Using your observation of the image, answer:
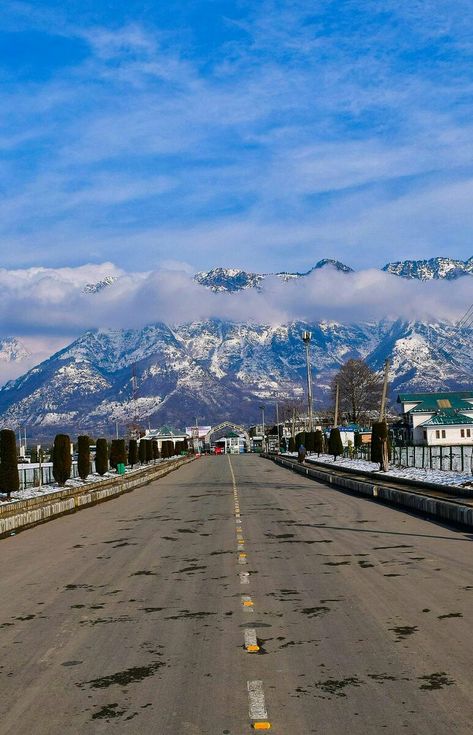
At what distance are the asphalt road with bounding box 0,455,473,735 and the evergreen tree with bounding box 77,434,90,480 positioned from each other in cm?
3279

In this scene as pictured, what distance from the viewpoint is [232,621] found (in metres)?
10.3

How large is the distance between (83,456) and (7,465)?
16055 millimetres

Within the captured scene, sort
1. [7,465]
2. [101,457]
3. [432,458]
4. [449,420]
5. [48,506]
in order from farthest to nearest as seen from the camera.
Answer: [449,420] → [101,457] → [432,458] → [7,465] → [48,506]

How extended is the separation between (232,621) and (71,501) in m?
23.6

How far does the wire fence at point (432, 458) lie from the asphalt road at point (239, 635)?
2568 cm

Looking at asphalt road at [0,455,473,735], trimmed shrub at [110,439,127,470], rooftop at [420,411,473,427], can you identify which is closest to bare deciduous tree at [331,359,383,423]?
rooftop at [420,411,473,427]

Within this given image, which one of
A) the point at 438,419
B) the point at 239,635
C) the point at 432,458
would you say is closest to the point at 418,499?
the point at 239,635

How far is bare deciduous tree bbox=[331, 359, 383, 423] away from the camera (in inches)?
5699

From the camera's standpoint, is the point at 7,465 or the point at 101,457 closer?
the point at 7,465

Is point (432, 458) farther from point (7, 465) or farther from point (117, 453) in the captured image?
point (117, 453)

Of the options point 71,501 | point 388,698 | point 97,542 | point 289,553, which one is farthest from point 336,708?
point 71,501

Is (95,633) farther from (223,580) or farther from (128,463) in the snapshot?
(128,463)

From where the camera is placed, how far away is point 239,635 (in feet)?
31.3

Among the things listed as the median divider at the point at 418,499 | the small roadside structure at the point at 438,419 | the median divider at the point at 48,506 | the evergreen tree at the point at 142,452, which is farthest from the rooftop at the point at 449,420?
the median divider at the point at 48,506
